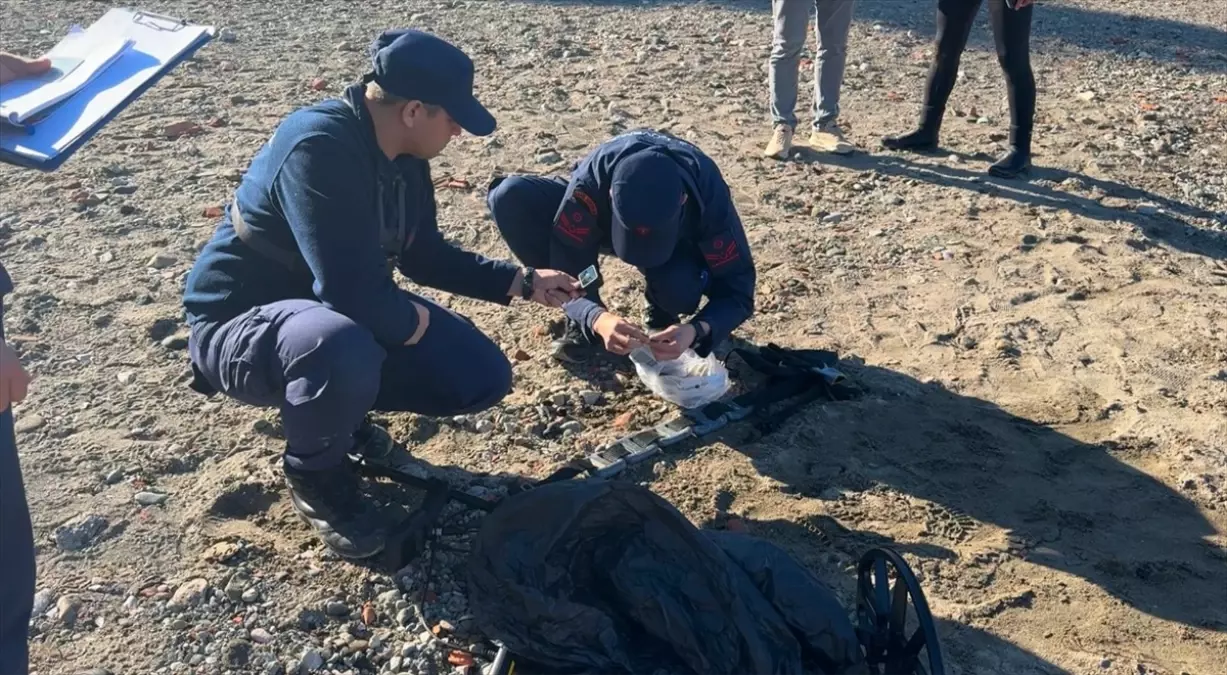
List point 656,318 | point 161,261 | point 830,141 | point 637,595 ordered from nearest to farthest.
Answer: point 637,595 < point 656,318 < point 161,261 < point 830,141

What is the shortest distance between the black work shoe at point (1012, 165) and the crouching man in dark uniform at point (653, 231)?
258 centimetres

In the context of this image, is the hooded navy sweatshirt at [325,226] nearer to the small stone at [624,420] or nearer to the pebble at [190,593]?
the pebble at [190,593]

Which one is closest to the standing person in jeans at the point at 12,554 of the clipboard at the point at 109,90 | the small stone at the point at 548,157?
the clipboard at the point at 109,90

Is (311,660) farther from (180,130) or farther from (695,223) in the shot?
(180,130)

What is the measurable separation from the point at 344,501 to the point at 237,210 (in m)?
0.87

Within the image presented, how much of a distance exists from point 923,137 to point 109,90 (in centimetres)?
449

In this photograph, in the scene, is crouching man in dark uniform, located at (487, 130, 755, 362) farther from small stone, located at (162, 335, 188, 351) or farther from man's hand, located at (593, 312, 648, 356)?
small stone, located at (162, 335, 188, 351)

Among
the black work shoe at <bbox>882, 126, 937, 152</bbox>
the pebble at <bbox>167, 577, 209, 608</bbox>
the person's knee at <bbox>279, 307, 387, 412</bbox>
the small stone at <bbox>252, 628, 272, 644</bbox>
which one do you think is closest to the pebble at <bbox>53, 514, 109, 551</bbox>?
the pebble at <bbox>167, 577, 209, 608</bbox>

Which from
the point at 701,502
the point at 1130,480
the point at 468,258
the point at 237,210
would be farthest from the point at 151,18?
the point at 1130,480

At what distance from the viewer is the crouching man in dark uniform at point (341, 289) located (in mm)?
2973

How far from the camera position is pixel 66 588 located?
10.6ft

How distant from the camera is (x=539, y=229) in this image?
14.0 feet

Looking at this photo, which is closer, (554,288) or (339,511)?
(339,511)

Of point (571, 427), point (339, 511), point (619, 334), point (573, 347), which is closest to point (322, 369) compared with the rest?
point (339, 511)
